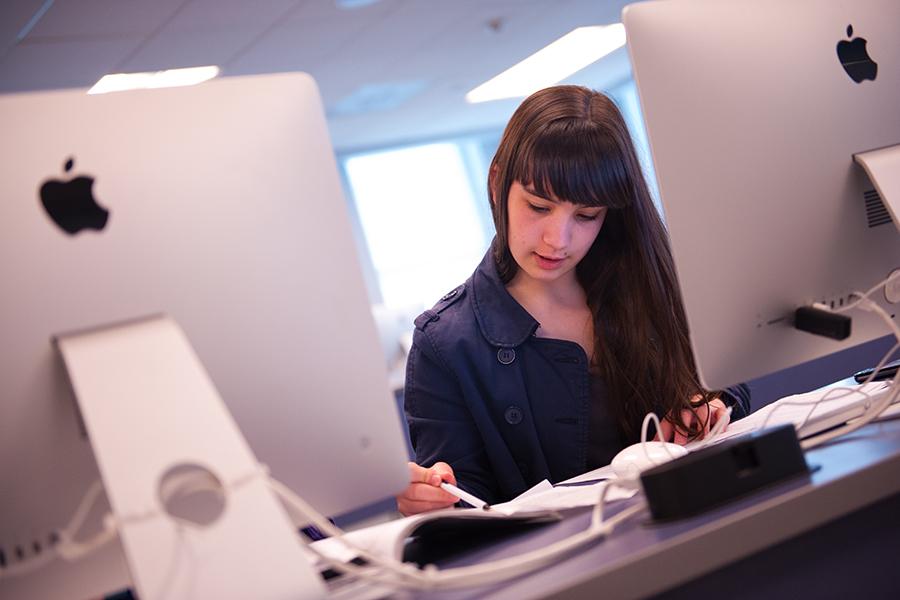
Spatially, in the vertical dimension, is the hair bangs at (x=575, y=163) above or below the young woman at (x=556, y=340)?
above

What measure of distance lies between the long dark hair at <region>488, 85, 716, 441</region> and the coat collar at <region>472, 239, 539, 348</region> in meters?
0.05

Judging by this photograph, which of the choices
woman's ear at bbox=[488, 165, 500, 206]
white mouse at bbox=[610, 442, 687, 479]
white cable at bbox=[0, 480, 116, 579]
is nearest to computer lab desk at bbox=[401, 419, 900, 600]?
white mouse at bbox=[610, 442, 687, 479]

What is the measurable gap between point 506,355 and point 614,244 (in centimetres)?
27

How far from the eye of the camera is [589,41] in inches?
242

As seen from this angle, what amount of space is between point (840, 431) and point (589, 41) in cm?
556

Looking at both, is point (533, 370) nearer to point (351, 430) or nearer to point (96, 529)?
point (351, 430)

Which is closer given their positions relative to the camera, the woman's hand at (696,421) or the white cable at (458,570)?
the white cable at (458,570)

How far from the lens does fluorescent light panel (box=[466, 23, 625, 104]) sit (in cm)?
598

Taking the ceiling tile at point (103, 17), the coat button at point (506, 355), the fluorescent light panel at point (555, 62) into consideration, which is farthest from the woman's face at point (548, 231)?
the fluorescent light panel at point (555, 62)

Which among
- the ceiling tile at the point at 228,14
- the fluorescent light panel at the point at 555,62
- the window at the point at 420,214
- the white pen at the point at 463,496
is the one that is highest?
the ceiling tile at the point at 228,14

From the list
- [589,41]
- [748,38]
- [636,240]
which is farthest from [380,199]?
[748,38]

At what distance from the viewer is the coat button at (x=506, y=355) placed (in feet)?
4.78

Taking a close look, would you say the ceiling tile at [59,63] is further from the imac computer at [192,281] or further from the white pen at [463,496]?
the imac computer at [192,281]

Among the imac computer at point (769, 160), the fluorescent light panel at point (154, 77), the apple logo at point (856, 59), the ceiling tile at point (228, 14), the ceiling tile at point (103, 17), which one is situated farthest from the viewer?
the fluorescent light panel at point (154, 77)
